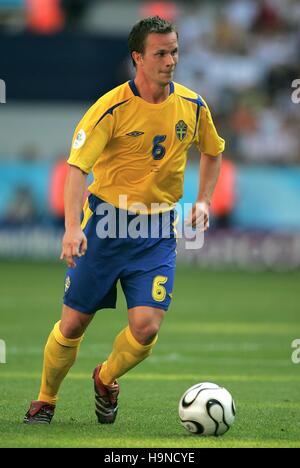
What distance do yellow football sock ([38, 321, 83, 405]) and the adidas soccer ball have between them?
2.73 feet

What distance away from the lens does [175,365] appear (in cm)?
1053

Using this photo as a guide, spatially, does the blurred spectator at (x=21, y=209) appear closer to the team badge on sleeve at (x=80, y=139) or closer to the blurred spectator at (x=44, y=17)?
the blurred spectator at (x=44, y=17)

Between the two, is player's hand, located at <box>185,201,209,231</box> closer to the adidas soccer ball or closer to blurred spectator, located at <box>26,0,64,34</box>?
the adidas soccer ball

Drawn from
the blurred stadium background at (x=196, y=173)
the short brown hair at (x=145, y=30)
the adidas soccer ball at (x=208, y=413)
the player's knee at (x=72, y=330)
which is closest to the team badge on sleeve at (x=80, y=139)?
the short brown hair at (x=145, y=30)

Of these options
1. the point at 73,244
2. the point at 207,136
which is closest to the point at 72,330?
the point at 73,244

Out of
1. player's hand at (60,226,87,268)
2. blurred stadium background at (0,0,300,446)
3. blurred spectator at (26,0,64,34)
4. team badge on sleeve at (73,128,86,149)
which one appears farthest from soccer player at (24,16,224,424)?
blurred spectator at (26,0,64,34)

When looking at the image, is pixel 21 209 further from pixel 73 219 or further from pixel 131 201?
pixel 73 219

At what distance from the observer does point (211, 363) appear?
10648mm

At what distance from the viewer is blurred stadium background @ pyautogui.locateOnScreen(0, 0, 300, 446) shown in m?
11.9

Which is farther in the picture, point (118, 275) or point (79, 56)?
point (79, 56)

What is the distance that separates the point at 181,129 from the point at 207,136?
31 centimetres
